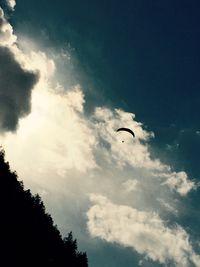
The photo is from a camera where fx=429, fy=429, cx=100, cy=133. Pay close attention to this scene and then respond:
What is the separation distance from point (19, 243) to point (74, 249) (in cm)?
3345

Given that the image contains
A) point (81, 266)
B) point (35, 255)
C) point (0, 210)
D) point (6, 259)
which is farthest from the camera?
point (81, 266)

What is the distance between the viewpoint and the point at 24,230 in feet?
241

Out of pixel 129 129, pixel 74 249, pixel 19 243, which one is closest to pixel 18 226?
pixel 19 243

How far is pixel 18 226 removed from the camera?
234 feet

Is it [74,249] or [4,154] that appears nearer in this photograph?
[4,154]

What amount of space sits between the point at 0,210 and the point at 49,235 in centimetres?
2115

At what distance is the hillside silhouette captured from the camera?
218ft

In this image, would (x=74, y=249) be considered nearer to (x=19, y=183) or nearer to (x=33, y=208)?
(x=33, y=208)

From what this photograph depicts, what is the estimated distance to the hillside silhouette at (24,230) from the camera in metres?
66.5

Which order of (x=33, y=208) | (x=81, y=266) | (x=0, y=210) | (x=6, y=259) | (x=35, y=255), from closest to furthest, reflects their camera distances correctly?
1. (x=6, y=259)
2. (x=0, y=210)
3. (x=35, y=255)
4. (x=33, y=208)
5. (x=81, y=266)

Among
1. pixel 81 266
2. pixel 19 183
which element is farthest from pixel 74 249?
pixel 19 183

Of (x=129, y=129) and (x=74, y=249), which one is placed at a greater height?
(x=129, y=129)

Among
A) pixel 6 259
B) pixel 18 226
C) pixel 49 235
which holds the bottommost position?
pixel 6 259

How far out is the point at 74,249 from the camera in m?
100
